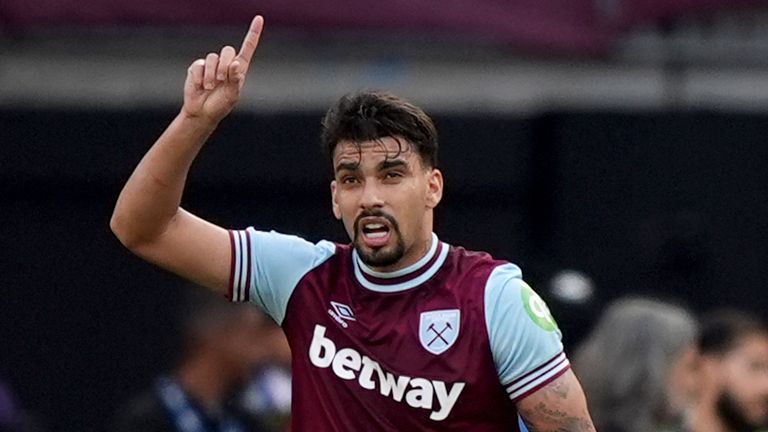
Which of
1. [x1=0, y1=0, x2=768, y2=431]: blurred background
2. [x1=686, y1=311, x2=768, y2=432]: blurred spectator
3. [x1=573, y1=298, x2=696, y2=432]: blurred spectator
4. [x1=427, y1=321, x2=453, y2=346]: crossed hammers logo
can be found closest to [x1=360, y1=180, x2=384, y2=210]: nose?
[x1=427, y1=321, x2=453, y2=346]: crossed hammers logo

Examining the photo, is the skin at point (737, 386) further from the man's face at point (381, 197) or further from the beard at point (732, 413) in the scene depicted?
the man's face at point (381, 197)

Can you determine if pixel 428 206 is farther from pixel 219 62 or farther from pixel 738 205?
pixel 738 205

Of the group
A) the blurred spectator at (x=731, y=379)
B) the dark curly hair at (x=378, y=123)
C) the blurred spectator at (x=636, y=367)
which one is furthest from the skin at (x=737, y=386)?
the dark curly hair at (x=378, y=123)

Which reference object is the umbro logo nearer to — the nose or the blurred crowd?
the nose

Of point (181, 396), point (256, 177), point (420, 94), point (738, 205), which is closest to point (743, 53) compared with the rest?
point (738, 205)

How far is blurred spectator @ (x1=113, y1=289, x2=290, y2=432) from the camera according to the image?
7.45 meters

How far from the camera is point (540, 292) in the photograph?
25.6 feet

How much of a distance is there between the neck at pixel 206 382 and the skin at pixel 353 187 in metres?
2.21

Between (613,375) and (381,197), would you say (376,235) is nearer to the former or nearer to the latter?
(381,197)

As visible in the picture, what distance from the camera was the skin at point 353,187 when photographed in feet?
17.2

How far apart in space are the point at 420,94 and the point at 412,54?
7.9 inches

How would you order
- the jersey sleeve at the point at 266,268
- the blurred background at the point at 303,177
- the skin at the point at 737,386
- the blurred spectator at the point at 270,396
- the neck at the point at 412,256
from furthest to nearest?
the blurred background at the point at 303,177 → the blurred spectator at the point at 270,396 → the skin at the point at 737,386 → the jersey sleeve at the point at 266,268 → the neck at the point at 412,256

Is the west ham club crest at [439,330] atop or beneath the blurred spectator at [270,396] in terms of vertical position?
atop

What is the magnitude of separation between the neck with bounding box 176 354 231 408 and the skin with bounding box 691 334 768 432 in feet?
5.46
